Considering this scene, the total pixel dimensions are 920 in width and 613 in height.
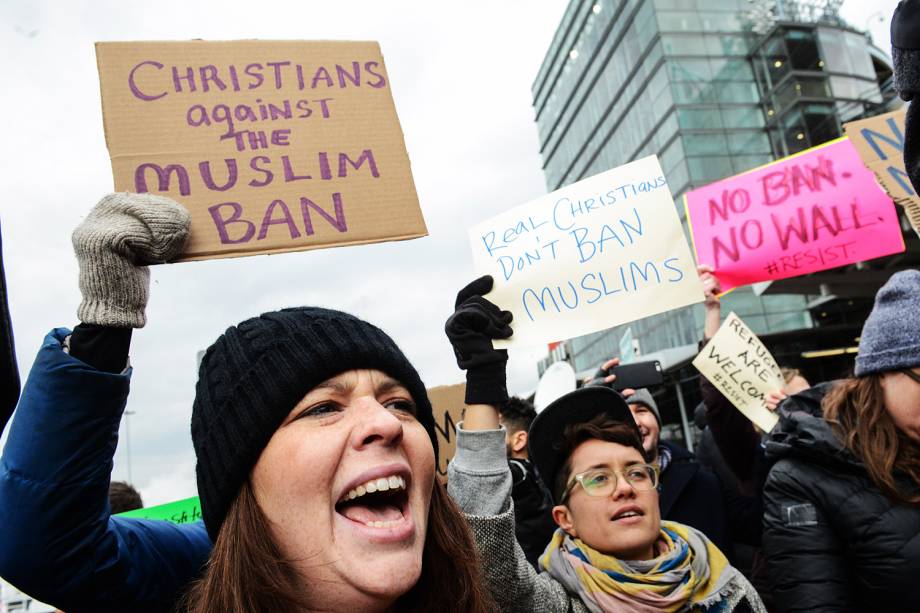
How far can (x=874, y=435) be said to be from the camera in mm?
2240

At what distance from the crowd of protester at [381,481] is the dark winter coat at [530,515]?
0.55 m

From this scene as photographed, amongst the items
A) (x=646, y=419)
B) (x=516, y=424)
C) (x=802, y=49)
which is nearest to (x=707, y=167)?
(x=802, y=49)

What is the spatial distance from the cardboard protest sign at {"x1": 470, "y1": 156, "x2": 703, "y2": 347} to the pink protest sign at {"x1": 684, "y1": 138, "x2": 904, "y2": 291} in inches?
44.9

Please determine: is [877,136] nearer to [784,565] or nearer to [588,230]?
[588,230]

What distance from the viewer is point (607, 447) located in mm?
2281

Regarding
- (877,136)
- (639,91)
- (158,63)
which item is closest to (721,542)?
(877,136)

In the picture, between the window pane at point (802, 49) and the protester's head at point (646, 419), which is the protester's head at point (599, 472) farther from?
the window pane at point (802, 49)

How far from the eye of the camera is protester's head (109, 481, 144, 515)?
135 inches

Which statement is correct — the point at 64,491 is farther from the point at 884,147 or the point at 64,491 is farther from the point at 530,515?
the point at 884,147

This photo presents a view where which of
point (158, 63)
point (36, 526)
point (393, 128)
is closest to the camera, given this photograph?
point (36, 526)

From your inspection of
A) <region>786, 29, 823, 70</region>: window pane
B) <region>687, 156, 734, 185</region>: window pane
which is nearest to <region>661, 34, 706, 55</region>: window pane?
<region>786, 29, 823, 70</region>: window pane

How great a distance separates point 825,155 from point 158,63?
10.4 ft

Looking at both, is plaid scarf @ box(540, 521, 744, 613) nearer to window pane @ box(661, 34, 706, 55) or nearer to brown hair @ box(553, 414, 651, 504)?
brown hair @ box(553, 414, 651, 504)

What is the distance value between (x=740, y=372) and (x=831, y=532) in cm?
120
